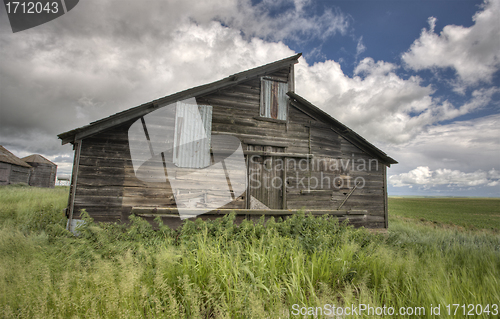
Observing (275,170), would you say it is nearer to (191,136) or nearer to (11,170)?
(191,136)

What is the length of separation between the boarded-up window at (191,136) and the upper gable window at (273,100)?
96.6 inches

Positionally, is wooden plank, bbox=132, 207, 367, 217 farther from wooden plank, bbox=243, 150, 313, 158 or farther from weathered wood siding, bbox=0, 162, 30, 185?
weathered wood siding, bbox=0, 162, 30, 185

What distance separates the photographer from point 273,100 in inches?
372

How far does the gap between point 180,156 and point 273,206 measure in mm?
4039

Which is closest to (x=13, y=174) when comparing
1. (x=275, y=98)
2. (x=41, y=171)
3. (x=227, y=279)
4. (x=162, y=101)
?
(x=41, y=171)

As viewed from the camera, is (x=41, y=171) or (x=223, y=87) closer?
(x=223, y=87)

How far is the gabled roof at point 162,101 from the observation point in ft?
23.0

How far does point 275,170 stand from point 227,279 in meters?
6.59

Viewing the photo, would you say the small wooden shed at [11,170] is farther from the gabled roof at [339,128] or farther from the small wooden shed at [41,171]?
the gabled roof at [339,128]

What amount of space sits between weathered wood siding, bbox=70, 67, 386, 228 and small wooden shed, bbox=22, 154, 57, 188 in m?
30.5

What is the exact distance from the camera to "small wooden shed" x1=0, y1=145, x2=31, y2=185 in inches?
859

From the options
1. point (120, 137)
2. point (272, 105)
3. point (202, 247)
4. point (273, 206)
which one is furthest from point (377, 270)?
point (120, 137)

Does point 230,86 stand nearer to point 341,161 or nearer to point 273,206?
point 273,206

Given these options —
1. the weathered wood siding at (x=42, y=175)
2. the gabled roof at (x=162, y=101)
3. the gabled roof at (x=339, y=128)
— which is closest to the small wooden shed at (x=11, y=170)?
the weathered wood siding at (x=42, y=175)
